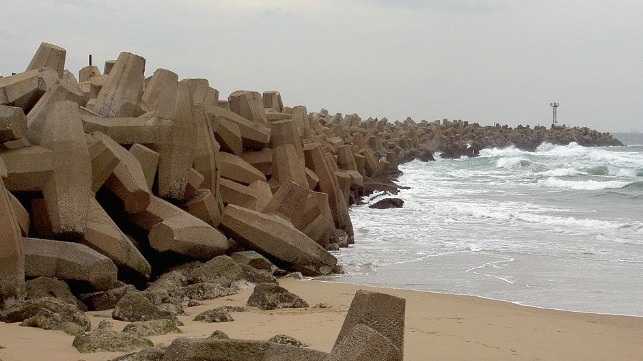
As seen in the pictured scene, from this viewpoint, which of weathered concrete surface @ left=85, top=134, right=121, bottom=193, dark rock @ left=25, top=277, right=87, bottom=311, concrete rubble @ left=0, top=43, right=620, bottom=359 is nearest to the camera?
dark rock @ left=25, top=277, right=87, bottom=311

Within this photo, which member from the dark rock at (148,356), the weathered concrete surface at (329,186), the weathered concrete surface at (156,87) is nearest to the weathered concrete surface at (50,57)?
the weathered concrete surface at (156,87)

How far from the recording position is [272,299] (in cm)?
600

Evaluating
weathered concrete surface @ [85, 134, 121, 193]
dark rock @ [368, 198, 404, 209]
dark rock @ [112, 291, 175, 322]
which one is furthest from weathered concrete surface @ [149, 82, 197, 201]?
dark rock @ [368, 198, 404, 209]

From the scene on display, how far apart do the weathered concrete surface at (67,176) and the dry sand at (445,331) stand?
0.93 m

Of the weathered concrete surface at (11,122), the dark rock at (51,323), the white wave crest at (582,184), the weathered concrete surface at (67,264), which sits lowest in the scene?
the white wave crest at (582,184)

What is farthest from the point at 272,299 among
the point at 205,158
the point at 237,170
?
the point at 237,170

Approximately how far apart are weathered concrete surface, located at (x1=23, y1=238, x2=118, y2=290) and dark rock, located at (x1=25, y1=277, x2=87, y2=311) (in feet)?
0.45

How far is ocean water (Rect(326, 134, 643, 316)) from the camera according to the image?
789cm

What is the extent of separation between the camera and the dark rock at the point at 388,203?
15750 millimetres

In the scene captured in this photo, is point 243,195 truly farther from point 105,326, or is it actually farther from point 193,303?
point 105,326

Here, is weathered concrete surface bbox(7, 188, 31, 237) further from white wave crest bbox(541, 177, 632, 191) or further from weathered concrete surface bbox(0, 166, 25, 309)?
white wave crest bbox(541, 177, 632, 191)

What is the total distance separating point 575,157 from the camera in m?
43.4

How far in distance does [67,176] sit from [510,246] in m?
6.11

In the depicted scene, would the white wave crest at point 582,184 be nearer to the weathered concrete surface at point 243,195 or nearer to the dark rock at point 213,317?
the weathered concrete surface at point 243,195
